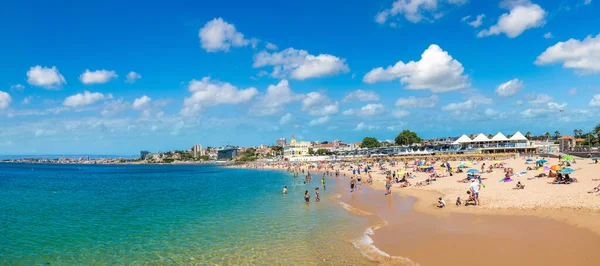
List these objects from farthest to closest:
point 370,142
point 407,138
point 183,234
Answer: point 370,142 < point 407,138 < point 183,234

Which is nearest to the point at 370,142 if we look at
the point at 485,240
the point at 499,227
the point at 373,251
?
the point at 499,227

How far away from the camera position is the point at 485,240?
13297 mm

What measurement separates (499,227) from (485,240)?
2.35m

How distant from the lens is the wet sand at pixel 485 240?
11055 millimetres

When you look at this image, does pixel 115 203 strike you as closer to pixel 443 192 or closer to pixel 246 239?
pixel 246 239

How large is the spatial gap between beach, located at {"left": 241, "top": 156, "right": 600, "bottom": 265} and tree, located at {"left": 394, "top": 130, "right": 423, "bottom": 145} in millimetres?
109778

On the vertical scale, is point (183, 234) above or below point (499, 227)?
below

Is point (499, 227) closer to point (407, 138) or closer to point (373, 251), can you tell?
point (373, 251)

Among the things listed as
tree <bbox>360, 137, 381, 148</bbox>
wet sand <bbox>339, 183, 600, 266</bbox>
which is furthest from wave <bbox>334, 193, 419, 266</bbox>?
tree <bbox>360, 137, 381, 148</bbox>

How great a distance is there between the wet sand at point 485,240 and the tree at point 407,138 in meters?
118

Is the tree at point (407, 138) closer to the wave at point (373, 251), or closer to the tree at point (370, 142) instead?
the tree at point (370, 142)

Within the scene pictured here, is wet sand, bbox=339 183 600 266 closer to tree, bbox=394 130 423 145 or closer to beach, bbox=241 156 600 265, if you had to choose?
beach, bbox=241 156 600 265

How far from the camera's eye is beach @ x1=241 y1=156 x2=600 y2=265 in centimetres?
1149

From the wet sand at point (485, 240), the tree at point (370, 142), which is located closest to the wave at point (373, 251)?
the wet sand at point (485, 240)
